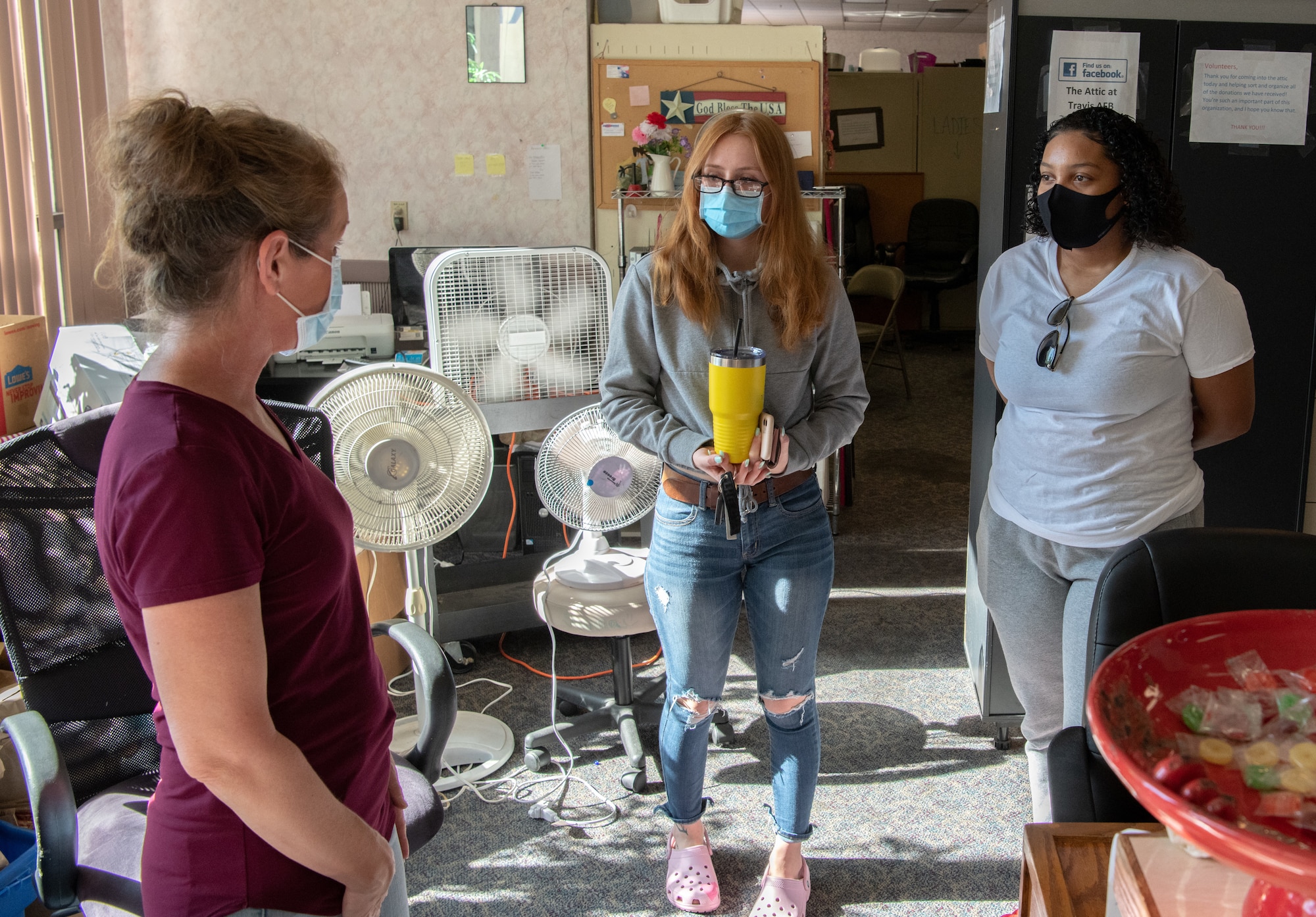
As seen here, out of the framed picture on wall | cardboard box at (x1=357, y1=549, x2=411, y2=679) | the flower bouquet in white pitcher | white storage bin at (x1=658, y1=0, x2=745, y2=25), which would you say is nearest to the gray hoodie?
cardboard box at (x1=357, y1=549, x2=411, y2=679)

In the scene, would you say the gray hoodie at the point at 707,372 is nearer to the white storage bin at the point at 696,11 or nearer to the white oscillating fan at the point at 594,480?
the white oscillating fan at the point at 594,480

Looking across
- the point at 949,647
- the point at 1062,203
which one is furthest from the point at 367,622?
the point at 949,647

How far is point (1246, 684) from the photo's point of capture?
876 mm

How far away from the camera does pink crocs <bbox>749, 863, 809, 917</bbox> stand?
1.98m

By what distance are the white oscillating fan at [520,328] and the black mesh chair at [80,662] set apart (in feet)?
3.58

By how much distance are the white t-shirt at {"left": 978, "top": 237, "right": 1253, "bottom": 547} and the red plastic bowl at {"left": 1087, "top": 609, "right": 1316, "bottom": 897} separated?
815 mm

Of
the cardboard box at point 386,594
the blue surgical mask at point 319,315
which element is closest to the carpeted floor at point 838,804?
the cardboard box at point 386,594

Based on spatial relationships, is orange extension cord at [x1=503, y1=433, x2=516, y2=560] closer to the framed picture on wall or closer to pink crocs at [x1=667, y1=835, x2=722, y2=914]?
pink crocs at [x1=667, y1=835, x2=722, y2=914]

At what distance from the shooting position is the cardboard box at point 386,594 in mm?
2975

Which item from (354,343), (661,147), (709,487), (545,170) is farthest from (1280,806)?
(545,170)

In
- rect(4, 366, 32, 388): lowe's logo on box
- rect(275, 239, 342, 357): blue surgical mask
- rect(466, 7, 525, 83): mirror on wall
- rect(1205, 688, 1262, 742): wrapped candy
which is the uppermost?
rect(466, 7, 525, 83): mirror on wall

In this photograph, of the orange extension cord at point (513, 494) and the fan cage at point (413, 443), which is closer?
the fan cage at point (413, 443)

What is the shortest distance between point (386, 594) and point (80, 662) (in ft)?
4.84

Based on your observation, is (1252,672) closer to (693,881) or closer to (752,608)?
(752,608)
